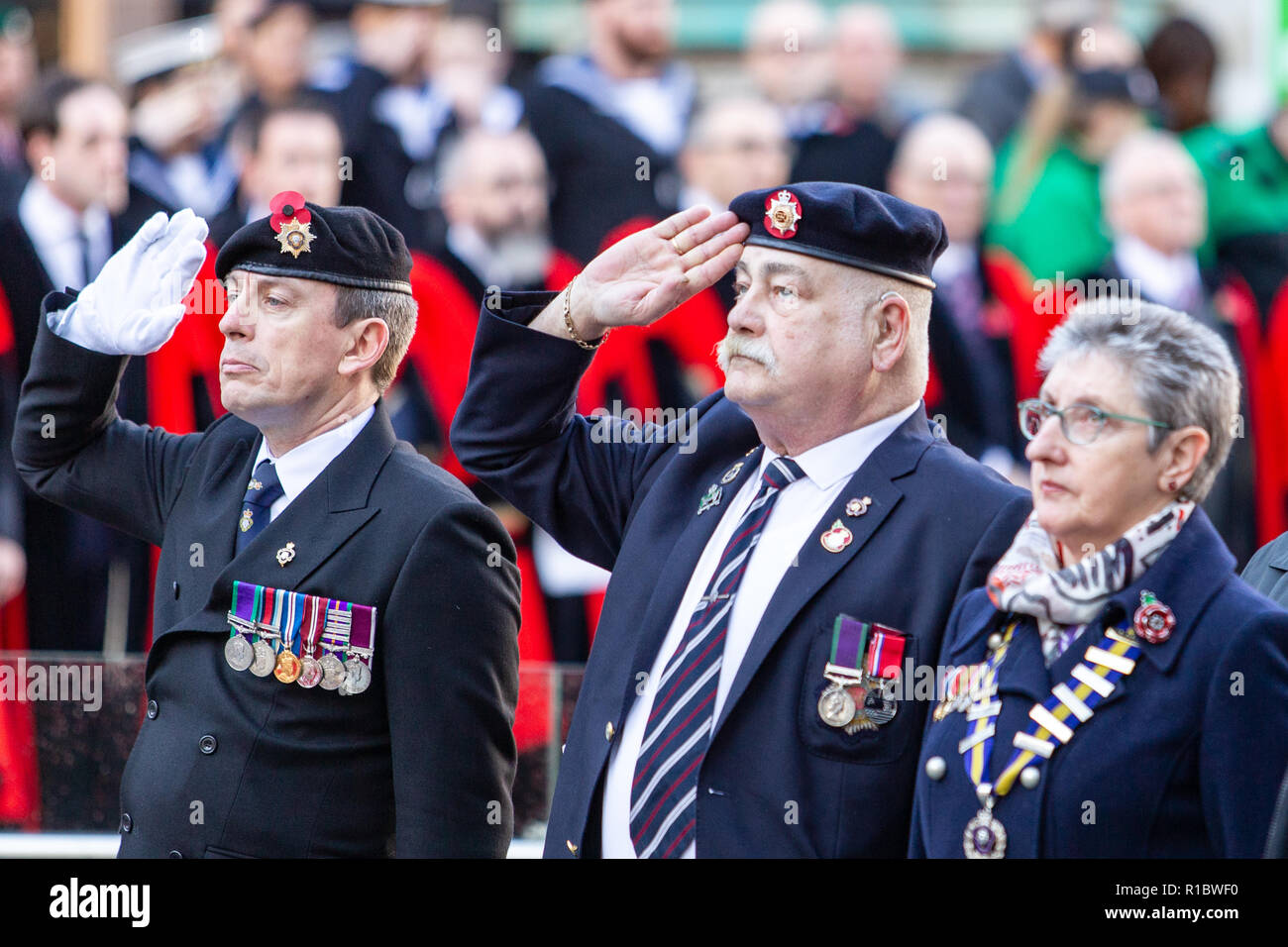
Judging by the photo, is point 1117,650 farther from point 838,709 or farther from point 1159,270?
point 1159,270

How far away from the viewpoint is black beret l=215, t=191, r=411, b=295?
133 inches

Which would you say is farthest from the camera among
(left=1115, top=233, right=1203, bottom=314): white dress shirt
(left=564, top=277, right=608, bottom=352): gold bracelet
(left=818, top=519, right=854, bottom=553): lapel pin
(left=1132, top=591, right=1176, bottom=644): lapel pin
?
(left=1115, top=233, right=1203, bottom=314): white dress shirt

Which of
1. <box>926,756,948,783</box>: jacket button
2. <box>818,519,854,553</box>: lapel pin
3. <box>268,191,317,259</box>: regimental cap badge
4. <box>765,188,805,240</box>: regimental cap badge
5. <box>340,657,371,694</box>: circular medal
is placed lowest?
<box>926,756,948,783</box>: jacket button

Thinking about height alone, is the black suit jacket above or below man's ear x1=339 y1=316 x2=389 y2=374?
below

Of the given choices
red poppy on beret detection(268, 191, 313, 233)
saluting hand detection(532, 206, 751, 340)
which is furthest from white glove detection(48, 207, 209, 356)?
saluting hand detection(532, 206, 751, 340)

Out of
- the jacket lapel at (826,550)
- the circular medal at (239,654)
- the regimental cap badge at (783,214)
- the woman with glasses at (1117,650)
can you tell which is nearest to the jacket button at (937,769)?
the woman with glasses at (1117,650)

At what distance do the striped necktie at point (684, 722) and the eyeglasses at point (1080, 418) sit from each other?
53cm

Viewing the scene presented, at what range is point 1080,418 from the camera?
2.91m

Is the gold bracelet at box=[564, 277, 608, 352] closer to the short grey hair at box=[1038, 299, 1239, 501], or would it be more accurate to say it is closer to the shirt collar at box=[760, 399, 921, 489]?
the shirt collar at box=[760, 399, 921, 489]

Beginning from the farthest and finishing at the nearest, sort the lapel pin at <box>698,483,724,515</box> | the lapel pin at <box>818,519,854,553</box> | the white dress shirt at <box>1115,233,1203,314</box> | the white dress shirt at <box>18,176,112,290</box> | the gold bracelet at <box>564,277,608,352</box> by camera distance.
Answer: the white dress shirt at <box>1115,233,1203,314</box> → the white dress shirt at <box>18,176,112,290</box> → the gold bracelet at <box>564,277,608,352</box> → the lapel pin at <box>698,483,724,515</box> → the lapel pin at <box>818,519,854,553</box>

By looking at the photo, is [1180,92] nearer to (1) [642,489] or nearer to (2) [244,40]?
(2) [244,40]

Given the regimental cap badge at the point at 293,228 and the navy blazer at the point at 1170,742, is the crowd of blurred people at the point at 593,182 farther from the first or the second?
the navy blazer at the point at 1170,742

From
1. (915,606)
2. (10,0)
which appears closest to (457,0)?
(10,0)

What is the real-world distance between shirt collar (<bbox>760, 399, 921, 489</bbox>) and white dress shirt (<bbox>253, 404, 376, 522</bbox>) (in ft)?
2.75
